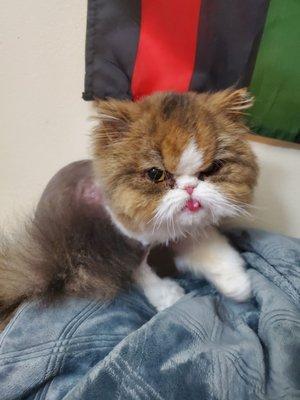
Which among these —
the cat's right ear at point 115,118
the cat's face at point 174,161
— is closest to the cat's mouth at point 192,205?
the cat's face at point 174,161

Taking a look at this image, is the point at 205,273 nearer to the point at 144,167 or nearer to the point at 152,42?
the point at 144,167

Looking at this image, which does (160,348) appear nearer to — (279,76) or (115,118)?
(115,118)

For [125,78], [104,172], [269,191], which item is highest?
[125,78]

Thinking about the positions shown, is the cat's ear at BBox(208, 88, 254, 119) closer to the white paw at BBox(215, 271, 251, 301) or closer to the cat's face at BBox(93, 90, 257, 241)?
the cat's face at BBox(93, 90, 257, 241)

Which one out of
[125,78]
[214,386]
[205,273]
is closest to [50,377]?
[214,386]

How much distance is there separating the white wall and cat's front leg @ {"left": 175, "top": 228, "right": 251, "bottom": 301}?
256 millimetres

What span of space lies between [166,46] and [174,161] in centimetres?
39

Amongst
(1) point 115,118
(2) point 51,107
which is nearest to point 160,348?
(1) point 115,118

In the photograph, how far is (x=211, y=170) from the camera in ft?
2.40

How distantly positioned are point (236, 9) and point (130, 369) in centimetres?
77

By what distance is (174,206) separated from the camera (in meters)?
0.69

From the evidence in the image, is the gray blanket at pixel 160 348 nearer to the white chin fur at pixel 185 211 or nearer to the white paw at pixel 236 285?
the white paw at pixel 236 285

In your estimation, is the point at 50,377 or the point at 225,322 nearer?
the point at 50,377

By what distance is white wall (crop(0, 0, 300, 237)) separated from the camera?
40.8 inches
